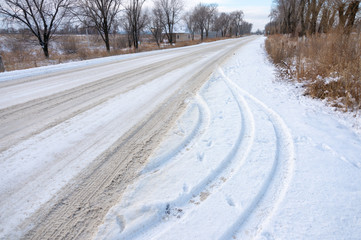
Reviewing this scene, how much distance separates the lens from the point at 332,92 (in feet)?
14.2

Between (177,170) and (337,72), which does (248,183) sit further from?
(337,72)

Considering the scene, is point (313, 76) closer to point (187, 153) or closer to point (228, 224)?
point (187, 153)

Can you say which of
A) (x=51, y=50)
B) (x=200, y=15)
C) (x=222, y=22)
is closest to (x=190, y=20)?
(x=200, y=15)

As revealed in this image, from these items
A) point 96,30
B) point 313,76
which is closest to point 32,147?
point 313,76

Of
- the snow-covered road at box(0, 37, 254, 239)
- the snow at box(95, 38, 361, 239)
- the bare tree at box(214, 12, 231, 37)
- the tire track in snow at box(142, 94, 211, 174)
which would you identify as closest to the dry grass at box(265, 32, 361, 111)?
the snow at box(95, 38, 361, 239)

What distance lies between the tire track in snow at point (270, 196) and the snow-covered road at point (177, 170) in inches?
0.4

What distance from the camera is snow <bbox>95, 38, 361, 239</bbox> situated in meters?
1.61

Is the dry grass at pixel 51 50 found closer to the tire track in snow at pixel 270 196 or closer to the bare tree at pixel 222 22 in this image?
the tire track in snow at pixel 270 196

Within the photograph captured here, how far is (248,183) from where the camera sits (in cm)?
206

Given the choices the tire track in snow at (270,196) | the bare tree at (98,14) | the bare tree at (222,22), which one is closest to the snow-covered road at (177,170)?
the tire track in snow at (270,196)

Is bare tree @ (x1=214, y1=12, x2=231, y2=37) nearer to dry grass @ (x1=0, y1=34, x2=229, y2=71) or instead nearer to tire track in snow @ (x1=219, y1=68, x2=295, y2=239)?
dry grass @ (x1=0, y1=34, x2=229, y2=71)

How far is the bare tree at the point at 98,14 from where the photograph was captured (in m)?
21.0

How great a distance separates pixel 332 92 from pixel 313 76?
114cm

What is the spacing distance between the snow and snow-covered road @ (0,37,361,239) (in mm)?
11
